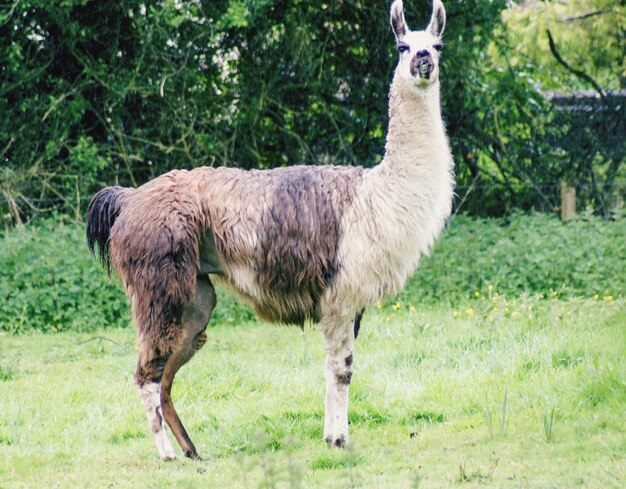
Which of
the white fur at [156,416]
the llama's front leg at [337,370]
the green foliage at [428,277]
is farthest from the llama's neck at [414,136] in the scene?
the green foliage at [428,277]

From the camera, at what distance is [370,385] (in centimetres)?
643

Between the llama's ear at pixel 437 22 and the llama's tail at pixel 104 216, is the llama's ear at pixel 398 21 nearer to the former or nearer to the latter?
the llama's ear at pixel 437 22

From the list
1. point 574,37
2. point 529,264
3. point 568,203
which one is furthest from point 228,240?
point 574,37

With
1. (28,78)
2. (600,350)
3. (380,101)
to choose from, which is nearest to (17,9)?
(28,78)

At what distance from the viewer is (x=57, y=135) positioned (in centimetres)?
1260

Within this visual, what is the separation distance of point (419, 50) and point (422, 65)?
4.5 inches

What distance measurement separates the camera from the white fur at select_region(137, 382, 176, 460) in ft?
18.0

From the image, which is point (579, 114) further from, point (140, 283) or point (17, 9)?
point (140, 283)

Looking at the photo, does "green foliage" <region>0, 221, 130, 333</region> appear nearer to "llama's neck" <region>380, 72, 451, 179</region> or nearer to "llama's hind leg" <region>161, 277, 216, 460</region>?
"llama's hind leg" <region>161, 277, 216, 460</region>

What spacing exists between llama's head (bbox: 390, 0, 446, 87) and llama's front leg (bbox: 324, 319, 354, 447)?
4.73ft

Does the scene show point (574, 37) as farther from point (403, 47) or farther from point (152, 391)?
point (152, 391)

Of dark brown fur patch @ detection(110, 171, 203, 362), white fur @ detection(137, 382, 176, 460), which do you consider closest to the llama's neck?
dark brown fur patch @ detection(110, 171, 203, 362)

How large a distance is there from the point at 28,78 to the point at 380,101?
4483 mm

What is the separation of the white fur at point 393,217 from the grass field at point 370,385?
592 mm
